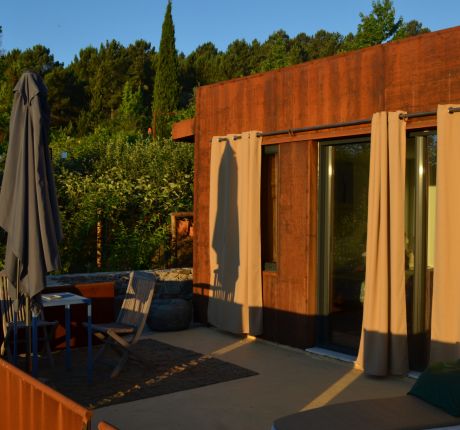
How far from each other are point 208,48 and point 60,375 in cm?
3311

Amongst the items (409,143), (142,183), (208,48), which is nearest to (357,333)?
(409,143)

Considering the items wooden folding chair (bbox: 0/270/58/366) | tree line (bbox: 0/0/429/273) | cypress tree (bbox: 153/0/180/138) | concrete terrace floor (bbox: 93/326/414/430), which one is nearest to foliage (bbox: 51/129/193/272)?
tree line (bbox: 0/0/429/273)

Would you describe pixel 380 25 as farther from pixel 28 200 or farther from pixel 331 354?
pixel 28 200

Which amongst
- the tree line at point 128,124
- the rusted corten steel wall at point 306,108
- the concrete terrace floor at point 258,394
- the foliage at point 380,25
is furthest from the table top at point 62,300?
the foliage at point 380,25

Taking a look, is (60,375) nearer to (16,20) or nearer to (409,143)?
(409,143)

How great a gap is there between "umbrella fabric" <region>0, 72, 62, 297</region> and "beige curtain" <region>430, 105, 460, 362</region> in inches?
130

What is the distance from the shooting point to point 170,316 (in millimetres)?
8289

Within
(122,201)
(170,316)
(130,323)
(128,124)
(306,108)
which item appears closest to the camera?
(130,323)

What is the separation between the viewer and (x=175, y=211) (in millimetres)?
11648

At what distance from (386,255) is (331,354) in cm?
143

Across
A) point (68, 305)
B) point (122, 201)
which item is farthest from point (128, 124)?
point (68, 305)

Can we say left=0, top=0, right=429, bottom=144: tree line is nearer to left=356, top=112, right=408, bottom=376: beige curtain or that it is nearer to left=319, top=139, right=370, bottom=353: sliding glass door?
left=319, top=139, right=370, bottom=353: sliding glass door

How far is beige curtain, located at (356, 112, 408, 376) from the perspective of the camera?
6.04m

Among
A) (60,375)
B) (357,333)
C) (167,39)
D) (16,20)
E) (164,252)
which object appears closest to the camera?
(60,375)
